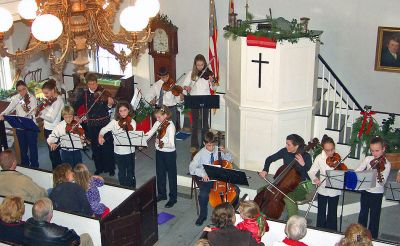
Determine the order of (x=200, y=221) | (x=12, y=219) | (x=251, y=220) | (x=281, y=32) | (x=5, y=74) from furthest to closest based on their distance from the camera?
(x=5, y=74) → (x=281, y=32) → (x=200, y=221) → (x=12, y=219) → (x=251, y=220)

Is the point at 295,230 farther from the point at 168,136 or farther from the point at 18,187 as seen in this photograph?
the point at 18,187

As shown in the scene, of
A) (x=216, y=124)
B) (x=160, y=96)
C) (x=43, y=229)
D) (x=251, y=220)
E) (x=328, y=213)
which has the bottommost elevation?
(x=328, y=213)

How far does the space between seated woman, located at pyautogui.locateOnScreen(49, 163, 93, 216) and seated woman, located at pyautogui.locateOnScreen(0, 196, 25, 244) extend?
0.60 m

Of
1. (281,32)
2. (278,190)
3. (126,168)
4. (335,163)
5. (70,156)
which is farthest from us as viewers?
(70,156)

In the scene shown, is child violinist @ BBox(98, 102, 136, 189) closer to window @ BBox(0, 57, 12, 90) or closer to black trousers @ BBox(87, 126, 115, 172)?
black trousers @ BBox(87, 126, 115, 172)

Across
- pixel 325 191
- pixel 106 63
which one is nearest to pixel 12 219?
pixel 325 191

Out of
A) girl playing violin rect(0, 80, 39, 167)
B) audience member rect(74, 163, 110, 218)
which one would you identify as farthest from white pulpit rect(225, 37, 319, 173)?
girl playing violin rect(0, 80, 39, 167)

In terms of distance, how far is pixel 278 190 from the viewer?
6574 mm

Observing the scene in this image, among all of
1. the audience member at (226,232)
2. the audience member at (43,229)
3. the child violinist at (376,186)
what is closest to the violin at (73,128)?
the audience member at (43,229)

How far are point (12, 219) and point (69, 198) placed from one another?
2.51 feet

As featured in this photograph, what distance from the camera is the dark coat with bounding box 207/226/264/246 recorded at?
499 centimetres

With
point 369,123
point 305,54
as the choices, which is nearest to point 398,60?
point 369,123

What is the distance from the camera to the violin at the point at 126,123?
7.82 metres

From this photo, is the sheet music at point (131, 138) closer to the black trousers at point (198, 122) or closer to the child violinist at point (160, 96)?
the child violinist at point (160, 96)
